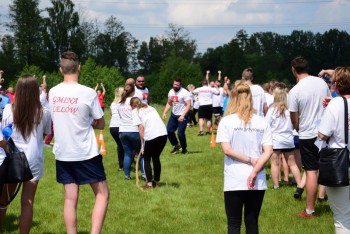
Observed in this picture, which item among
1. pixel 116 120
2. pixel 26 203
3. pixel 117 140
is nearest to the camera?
pixel 26 203

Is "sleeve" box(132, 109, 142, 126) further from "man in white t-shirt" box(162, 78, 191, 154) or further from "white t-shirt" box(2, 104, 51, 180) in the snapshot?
"man in white t-shirt" box(162, 78, 191, 154)

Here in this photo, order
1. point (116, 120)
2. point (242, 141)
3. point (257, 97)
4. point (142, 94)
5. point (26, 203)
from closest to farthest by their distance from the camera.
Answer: point (242, 141) < point (26, 203) < point (257, 97) < point (116, 120) < point (142, 94)

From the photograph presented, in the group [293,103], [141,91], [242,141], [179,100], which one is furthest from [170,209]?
[179,100]

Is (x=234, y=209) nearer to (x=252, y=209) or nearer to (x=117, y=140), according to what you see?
(x=252, y=209)

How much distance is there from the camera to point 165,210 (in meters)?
8.21

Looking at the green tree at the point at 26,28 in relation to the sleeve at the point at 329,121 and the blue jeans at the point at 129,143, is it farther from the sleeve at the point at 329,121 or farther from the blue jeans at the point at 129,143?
the sleeve at the point at 329,121

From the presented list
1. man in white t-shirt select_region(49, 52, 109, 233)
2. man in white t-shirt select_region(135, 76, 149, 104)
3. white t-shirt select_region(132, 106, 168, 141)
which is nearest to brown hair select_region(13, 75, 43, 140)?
man in white t-shirt select_region(49, 52, 109, 233)

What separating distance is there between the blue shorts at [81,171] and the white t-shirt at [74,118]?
67 mm

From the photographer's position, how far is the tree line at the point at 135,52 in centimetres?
6962

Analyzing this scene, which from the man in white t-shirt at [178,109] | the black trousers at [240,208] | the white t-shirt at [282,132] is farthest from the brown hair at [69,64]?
the man in white t-shirt at [178,109]

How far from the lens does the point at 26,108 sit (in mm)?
5746

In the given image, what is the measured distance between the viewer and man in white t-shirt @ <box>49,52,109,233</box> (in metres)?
5.45

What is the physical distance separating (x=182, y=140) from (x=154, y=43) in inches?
4162

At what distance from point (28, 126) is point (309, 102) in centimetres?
→ 379
